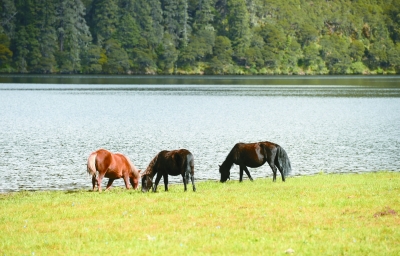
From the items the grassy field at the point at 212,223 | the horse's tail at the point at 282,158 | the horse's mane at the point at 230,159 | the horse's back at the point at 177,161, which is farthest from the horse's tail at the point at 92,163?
the horse's tail at the point at 282,158

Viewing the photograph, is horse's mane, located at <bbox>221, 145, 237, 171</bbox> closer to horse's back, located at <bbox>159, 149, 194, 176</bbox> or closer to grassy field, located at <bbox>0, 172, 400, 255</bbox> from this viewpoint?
horse's back, located at <bbox>159, 149, 194, 176</bbox>

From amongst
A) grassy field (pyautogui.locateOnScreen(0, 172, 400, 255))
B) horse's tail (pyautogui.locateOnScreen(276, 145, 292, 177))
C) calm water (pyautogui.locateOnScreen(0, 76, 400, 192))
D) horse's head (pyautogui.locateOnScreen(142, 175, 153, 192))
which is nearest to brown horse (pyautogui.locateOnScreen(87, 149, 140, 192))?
horse's head (pyautogui.locateOnScreen(142, 175, 153, 192))

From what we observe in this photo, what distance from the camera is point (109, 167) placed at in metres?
23.9

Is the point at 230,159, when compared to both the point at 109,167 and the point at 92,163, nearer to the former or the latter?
the point at 109,167

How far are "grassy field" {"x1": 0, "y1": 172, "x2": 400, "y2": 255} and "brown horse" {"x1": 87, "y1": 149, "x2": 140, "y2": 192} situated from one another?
2.33m

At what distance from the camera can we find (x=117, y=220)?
1598 cm

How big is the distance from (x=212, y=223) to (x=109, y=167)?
30.3 feet

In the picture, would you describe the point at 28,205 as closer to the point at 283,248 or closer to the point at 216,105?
the point at 283,248

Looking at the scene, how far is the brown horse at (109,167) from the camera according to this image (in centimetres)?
2334

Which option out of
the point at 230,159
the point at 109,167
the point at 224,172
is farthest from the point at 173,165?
the point at 224,172

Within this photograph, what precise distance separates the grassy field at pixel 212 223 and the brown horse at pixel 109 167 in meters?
2.33

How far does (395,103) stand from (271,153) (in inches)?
3103

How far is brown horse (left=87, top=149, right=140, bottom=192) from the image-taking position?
23.3 m

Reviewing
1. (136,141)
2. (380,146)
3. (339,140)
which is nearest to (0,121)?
(136,141)
